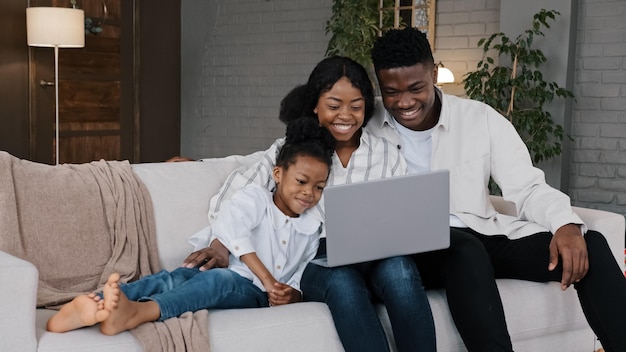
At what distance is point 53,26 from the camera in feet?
17.4

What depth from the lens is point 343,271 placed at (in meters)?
2.19

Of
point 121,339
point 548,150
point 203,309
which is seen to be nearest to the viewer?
point 121,339

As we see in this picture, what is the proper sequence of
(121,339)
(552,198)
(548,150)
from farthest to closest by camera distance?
(548,150) → (552,198) → (121,339)

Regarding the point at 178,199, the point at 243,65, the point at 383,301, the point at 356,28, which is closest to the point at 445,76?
the point at 356,28

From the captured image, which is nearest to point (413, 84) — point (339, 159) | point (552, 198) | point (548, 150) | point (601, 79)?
point (339, 159)

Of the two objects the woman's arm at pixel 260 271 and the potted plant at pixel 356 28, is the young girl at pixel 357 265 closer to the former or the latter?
the woman's arm at pixel 260 271

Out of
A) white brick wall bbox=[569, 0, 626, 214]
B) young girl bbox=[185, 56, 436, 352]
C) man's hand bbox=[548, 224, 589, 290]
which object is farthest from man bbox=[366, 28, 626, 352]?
white brick wall bbox=[569, 0, 626, 214]

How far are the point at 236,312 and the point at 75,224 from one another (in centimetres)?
58

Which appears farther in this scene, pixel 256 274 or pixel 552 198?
pixel 552 198

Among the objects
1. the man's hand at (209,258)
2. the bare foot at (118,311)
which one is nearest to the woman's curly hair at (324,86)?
the man's hand at (209,258)

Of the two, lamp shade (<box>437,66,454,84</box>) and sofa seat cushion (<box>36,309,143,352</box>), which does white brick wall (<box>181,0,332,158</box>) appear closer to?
lamp shade (<box>437,66,454,84</box>)

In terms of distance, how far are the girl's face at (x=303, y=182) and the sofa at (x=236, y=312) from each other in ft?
1.04

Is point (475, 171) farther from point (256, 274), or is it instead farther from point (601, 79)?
point (601, 79)

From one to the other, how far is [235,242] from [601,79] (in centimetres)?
378
